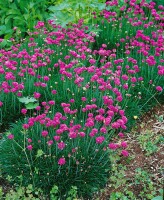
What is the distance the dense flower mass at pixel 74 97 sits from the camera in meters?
3.52

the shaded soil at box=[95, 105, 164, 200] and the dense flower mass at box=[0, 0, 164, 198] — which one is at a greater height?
the dense flower mass at box=[0, 0, 164, 198]

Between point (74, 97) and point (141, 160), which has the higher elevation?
point (74, 97)

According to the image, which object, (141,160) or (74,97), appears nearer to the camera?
(141,160)

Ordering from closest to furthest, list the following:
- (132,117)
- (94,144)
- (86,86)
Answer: (94,144), (86,86), (132,117)

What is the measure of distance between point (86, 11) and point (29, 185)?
11.2ft

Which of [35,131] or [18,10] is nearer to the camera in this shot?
[35,131]

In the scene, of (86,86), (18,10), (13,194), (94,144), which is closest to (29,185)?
(13,194)

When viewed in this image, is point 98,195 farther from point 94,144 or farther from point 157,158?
point 157,158

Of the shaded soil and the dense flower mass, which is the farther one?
the shaded soil

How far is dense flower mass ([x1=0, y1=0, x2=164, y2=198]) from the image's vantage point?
11.6 feet

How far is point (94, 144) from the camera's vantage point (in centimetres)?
372

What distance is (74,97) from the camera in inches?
169

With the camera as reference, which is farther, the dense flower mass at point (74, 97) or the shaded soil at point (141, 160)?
the shaded soil at point (141, 160)

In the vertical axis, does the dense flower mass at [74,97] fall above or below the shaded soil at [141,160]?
above
